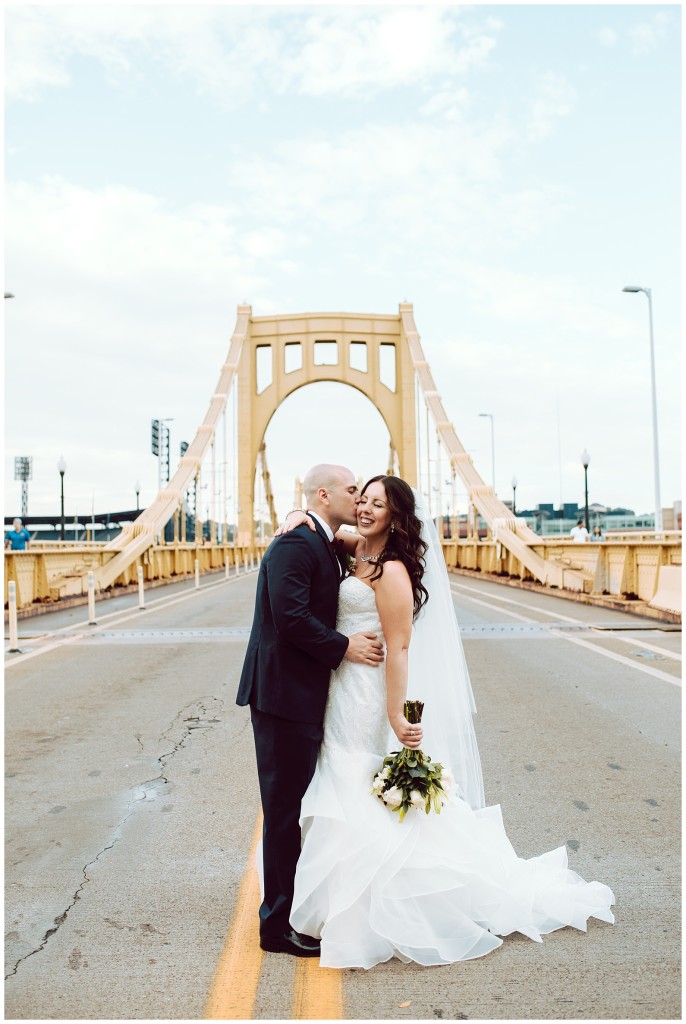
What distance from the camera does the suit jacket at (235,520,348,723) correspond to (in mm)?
3189

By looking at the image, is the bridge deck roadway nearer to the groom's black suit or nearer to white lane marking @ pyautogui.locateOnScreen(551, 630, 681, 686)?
white lane marking @ pyautogui.locateOnScreen(551, 630, 681, 686)

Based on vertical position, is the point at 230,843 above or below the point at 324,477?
below

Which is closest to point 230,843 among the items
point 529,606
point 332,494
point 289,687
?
point 289,687

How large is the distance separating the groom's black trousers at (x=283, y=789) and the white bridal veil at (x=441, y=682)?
52cm

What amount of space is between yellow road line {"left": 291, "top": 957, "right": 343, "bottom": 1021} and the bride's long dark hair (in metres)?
1.28

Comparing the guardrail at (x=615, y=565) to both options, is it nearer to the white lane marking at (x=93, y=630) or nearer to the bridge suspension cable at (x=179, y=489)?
the white lane marking at (x=93, y=630)

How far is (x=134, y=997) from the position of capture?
2.80 metres

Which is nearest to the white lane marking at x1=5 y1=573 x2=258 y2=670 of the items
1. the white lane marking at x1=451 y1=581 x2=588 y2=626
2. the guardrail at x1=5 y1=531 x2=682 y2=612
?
the guardrail at x1=5 y1=531 x2=682 y2=612

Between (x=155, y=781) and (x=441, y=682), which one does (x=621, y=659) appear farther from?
(x=441, y=682)

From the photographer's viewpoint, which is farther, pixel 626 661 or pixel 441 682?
pixel 626 661

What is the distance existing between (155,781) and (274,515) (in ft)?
249

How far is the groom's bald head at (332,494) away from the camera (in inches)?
134

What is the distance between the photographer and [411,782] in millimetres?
3156

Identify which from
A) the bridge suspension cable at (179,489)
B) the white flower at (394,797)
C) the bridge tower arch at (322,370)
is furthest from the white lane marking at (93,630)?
the bridge tower arch at (322,370)
